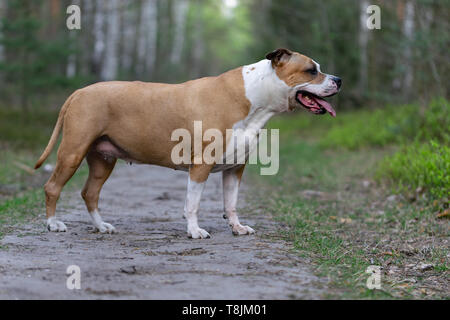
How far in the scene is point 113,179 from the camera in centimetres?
952

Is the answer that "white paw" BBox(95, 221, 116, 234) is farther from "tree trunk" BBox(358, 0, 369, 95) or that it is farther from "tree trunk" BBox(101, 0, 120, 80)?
"tree trunk" BBox(358, 0, 369, 95)

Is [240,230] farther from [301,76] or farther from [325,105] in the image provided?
[301,76]

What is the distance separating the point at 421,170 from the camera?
24.4 feet

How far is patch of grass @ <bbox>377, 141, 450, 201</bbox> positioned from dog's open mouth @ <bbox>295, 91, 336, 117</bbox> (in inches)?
84.5

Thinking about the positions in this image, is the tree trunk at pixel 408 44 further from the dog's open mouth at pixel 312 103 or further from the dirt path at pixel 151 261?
the dirt path at pixel 151 261

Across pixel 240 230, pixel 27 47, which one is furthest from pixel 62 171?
pixel 27 47

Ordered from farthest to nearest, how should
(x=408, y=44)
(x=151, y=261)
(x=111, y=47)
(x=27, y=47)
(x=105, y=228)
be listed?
(x=111, y=47), (x=27, y=47), (x=408, y=44), (x=105, y=228), (x=151, y=261)

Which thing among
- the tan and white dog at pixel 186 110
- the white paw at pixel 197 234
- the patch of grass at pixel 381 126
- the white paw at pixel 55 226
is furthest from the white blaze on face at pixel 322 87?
the patch of grass at pixel 381 126

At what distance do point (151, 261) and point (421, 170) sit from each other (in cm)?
A: 453
